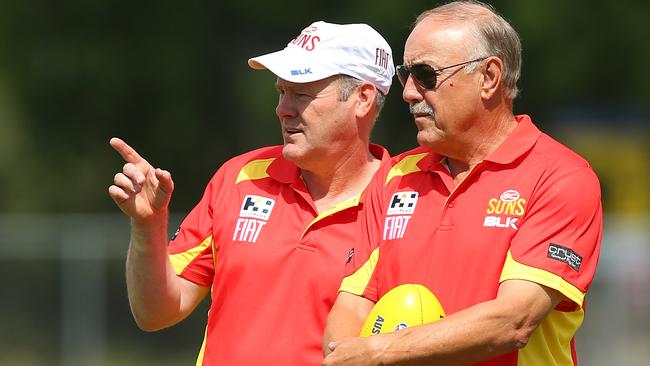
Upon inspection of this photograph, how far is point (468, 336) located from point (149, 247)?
151 centimetres

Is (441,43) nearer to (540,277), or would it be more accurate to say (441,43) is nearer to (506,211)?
(506,211)

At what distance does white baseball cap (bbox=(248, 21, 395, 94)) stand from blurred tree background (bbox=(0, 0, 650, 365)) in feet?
41.7

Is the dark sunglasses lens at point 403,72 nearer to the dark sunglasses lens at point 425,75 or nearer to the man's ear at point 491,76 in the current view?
the dark sunglasses lens at point 425,75

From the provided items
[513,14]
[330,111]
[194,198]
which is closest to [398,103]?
[513,14]

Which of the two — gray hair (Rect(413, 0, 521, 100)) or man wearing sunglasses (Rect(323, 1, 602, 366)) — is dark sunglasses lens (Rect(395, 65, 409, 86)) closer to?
man wearing sunglasses (Rect(323, 1, 602, 366))

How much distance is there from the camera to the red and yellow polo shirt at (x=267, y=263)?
5020mm

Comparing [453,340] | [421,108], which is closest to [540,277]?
[453,340]

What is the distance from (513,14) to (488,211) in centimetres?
1443

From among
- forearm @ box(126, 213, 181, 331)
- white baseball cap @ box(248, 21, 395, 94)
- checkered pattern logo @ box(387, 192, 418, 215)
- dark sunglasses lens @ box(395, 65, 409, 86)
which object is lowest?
forearm @ box(126, 213, 181, 331)

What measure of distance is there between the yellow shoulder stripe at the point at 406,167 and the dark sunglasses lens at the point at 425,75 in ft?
1.22

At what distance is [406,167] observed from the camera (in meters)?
4.88

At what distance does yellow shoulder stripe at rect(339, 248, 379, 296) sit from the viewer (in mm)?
4645

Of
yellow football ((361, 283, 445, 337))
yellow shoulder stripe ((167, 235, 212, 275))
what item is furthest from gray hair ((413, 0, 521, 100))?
yellow shoulder stripe ((167, 235, 212, 275))

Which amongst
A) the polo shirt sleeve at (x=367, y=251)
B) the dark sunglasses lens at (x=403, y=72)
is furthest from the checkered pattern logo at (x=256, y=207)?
the dark sunglasses lens at (x=403, y=72)
